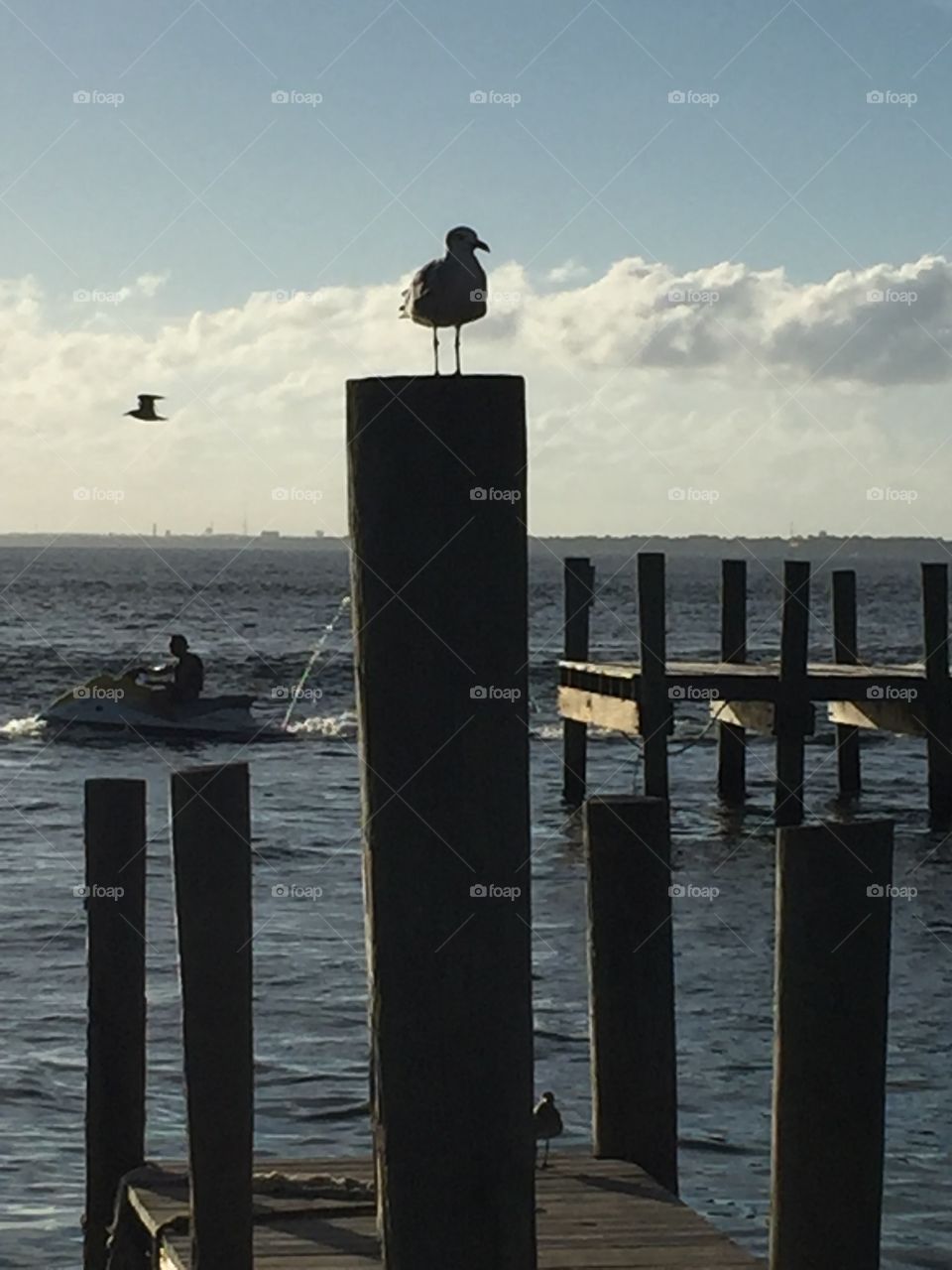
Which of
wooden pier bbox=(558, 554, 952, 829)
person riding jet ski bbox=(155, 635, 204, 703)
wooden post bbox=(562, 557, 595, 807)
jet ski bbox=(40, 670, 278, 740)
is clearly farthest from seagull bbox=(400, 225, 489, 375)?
jet ski bbox=(40, 670, 278, 740)

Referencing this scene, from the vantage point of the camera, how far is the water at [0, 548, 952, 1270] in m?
12.6

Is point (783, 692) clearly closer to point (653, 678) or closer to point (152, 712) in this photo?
point (653, 678)

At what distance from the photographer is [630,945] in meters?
8.27

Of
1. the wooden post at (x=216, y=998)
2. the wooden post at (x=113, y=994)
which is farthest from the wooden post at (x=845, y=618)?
the wooden post at (x=216, y=998)

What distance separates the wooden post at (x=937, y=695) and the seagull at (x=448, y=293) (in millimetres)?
17311

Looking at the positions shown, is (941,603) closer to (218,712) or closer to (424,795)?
(218,712)

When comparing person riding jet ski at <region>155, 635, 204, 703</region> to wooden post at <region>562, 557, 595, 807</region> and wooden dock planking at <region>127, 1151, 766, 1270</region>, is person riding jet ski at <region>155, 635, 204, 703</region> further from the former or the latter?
wooden dock planking at <region>127, 1151, 766, 1270</region>

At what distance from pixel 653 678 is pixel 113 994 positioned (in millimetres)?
14068

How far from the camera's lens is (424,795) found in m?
5.37

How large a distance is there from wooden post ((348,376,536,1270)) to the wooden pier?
16.3 metres

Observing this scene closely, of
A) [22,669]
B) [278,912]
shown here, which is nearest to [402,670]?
[278,912]

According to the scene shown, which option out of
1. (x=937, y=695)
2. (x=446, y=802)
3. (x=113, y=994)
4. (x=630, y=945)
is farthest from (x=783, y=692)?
(x=446, y=802)

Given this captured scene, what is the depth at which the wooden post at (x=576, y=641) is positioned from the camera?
2625 cm

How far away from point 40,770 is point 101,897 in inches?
1060
